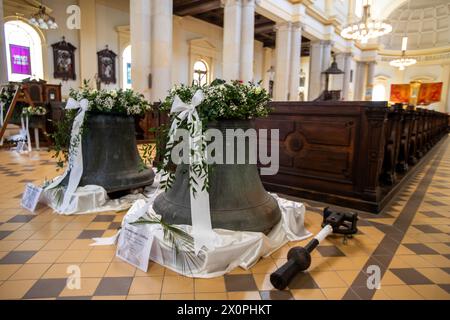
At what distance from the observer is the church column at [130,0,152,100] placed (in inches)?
313

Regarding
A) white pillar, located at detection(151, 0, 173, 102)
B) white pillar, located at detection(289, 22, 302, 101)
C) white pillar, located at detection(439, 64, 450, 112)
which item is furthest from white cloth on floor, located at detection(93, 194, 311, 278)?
white pillar, located at detection(439, 64, 450, 112)

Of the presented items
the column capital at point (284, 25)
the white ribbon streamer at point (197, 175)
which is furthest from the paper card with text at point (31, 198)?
the column capital at point (284, 25)

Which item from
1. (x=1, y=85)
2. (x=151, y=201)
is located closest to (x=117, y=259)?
(x=151, y=201)

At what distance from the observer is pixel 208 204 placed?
2.27 metres

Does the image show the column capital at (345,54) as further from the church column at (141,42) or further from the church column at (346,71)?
the church column at (141,42)

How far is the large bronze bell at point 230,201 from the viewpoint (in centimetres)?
237

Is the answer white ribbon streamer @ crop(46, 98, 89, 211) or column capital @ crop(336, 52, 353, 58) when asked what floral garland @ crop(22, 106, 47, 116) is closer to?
white ribbon streamer @ crop(46, 98, 89, 211)

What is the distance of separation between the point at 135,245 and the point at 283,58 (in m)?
12.6

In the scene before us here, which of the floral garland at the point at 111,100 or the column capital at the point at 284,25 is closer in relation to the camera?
the floral garland at the point at 111,100

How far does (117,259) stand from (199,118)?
1219mm

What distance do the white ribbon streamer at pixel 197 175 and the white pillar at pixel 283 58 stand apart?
11.9 metres

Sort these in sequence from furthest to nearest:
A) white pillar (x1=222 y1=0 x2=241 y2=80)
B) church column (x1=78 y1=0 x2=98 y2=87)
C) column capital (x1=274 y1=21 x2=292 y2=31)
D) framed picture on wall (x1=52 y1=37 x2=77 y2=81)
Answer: column capital (x1=274 y1=21 x2=292 y2=31) → church column (x1=78 y1=0 x2=98 y2=87) → framed picture on wall (x1=52 y1=37 x2=77 y2=81) → white pillar (x1=222 y1=0 x2=241 y2=80)

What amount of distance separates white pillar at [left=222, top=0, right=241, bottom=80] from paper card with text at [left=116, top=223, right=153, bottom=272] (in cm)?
848

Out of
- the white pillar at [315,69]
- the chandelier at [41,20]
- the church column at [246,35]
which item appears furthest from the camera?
the white pillar at [315,69]
